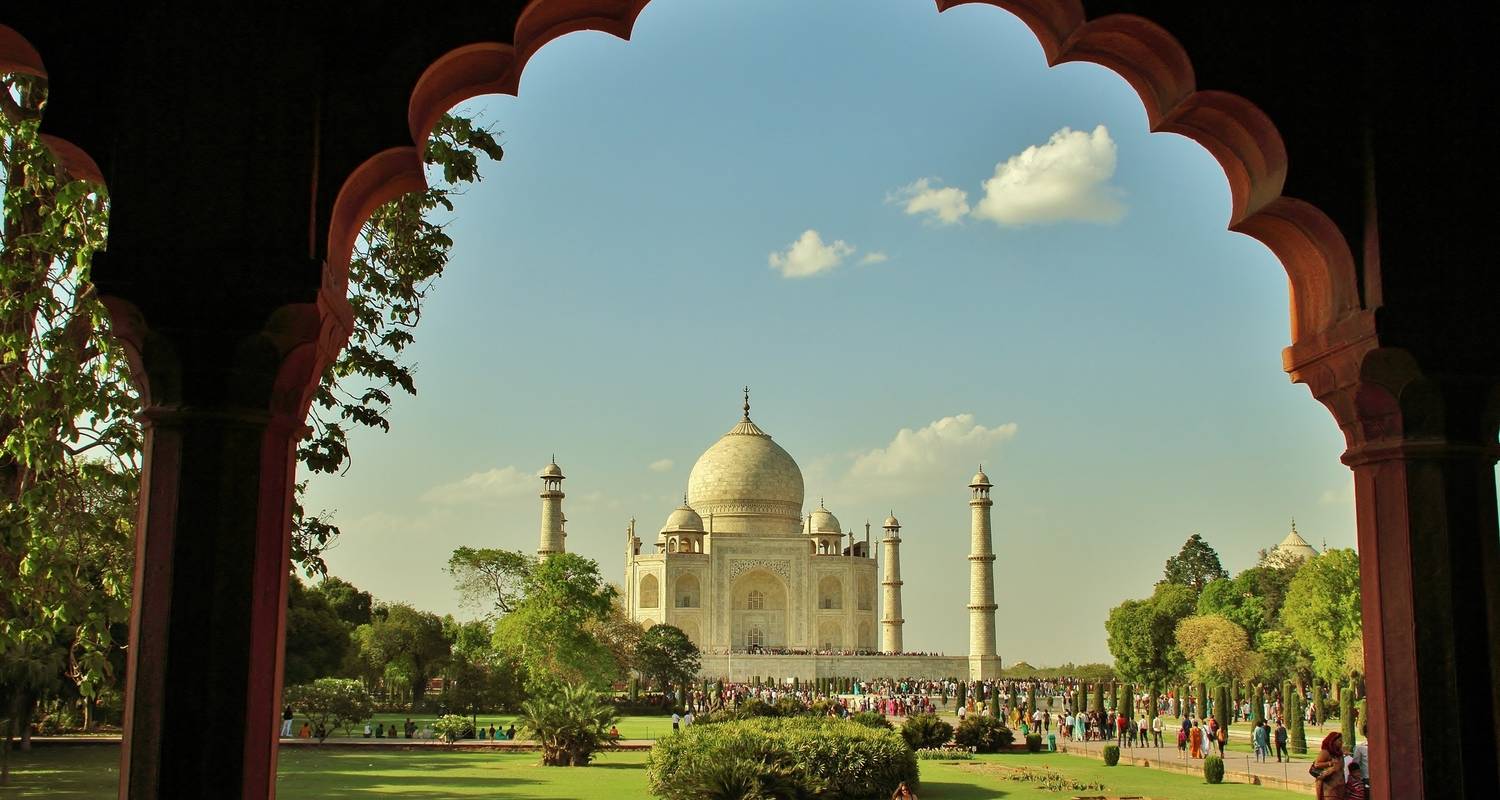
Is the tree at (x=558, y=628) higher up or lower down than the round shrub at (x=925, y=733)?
higher up

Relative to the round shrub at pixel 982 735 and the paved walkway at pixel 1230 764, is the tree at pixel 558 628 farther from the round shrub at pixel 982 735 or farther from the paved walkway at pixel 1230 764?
the paved walkway at pixel 1230 764

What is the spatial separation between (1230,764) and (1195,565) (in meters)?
40.5

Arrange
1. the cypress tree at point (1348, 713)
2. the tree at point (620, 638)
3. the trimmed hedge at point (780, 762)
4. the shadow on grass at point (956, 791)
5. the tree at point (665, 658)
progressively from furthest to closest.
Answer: the tree at point (665, 658) < the tree at point (620, 638) < the cypress tree at point (1348, 713) < the shadow on grass at point (956, 791) < the trimmed hedge at point (780, 762)

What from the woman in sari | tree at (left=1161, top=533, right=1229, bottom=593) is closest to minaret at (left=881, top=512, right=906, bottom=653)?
tree at (left=1161, top=533, right=1229, bottom=593)

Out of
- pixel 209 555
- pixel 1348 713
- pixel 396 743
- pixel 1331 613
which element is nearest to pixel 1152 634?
pixel 1331 613

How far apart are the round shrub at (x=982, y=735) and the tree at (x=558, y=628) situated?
8.69 meters

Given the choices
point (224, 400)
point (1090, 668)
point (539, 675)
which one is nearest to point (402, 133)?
point (224, 400)

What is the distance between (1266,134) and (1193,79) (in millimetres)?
301

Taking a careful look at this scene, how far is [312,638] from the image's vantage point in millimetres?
32719

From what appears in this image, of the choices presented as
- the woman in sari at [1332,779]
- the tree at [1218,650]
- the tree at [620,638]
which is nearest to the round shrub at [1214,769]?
the woman in sari at [1332,779]

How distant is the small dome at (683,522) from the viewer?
60.1m

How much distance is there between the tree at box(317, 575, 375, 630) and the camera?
40094 millimetres

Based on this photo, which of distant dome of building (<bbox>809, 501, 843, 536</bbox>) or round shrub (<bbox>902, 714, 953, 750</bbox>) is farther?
distant dome of building (<bbox>809, 501, 843, 536</bbox>)

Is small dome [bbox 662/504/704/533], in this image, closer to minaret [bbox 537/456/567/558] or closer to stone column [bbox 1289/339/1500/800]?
minaret [bbox 537/456/567/558]
